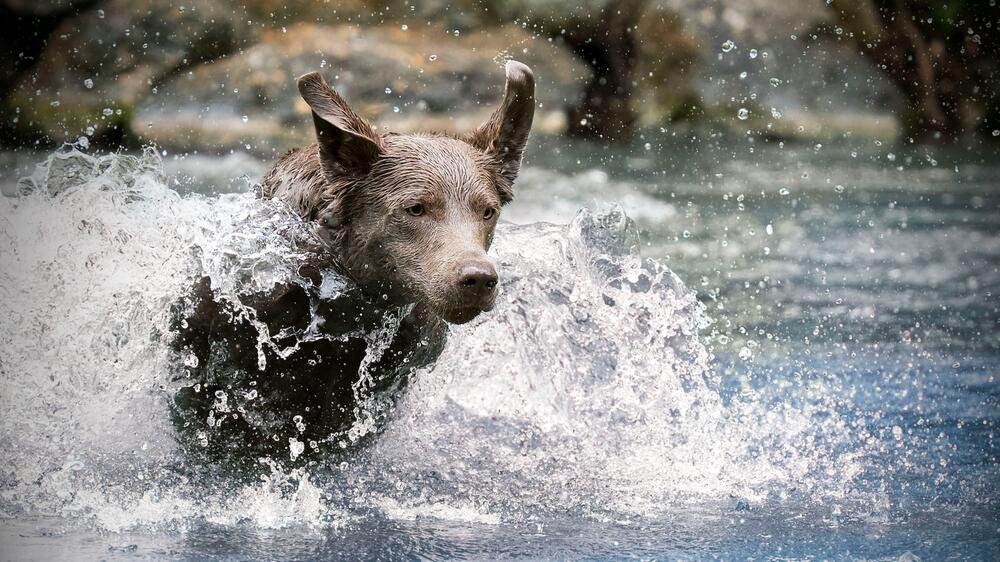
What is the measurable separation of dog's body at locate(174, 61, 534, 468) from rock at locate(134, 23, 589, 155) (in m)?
9.60

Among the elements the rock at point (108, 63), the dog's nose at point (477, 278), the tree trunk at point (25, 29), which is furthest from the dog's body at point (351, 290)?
the tree trunk at point (25, 29)

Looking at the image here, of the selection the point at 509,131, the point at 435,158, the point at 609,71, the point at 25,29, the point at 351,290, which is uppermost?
the point at 609,71

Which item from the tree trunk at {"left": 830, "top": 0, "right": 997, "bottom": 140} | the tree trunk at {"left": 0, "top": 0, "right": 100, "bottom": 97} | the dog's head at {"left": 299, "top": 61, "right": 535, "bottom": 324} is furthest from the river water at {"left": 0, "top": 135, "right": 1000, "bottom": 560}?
the tree trunk at {"left": 830, "top": 0, "right": 997, "bottom": 140}

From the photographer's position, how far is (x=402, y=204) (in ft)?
11.9

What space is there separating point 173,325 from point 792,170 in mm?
11700

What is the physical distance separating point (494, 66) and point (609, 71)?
177cm

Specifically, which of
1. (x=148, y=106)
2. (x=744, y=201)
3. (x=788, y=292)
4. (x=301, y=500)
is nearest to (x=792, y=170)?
(x=744, y=201)

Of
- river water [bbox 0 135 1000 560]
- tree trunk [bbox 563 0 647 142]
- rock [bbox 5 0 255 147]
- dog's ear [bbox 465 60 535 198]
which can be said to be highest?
tree trunk [bbox 563 0 647 142]

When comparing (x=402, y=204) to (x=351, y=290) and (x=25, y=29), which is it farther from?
(x=25, y=29)

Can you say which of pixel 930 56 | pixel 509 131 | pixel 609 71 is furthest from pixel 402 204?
pixel 930 56

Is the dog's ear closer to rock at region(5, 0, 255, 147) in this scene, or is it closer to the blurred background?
the blurred background

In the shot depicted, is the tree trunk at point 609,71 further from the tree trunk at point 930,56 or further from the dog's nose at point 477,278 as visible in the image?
the dog's nose at point 477,278

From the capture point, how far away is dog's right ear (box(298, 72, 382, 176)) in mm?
3598

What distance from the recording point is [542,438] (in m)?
5.09
